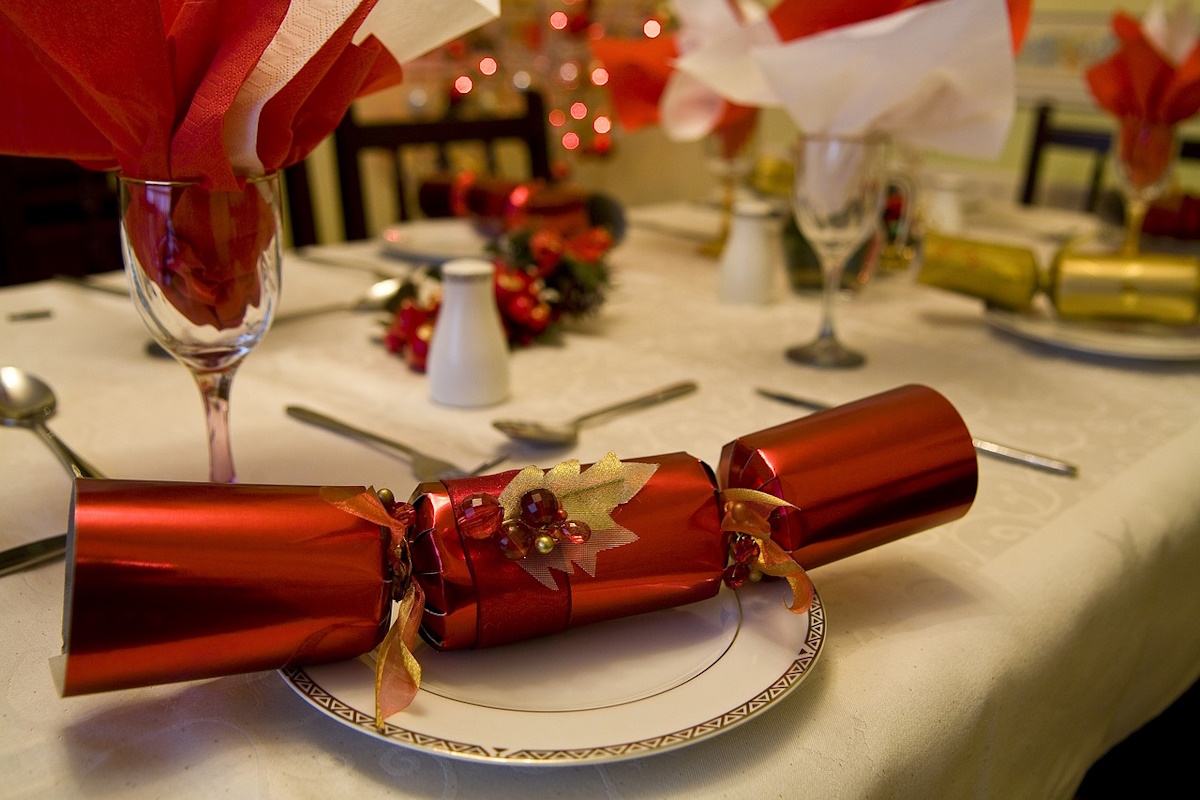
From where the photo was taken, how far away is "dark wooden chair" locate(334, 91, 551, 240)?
4.55 feet

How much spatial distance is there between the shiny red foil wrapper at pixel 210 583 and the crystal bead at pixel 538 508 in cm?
6

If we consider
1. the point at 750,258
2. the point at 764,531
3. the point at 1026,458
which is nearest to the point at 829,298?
the point at 750,258

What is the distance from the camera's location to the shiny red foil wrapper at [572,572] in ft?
1.16

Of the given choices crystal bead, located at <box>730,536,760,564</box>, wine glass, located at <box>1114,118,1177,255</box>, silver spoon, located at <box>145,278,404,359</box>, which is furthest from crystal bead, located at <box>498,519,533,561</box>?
wine glass, located at <box>1114,118,1177,255</box>

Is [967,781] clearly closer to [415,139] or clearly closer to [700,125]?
[700,125]

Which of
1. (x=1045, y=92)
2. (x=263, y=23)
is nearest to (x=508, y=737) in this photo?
(x=263, y=23)

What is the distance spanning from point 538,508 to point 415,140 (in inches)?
48.0

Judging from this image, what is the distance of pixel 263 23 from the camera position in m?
0.40

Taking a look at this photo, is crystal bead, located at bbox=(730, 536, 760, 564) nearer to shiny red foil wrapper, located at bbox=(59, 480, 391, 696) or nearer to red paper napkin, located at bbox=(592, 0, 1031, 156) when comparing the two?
shiny red foil wrapper, located at bbox=(59, 480, 391, 696)

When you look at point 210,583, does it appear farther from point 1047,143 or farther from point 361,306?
point 1047,143

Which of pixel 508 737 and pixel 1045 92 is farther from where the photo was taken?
pixel 1045 92

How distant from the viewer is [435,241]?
3.99ft

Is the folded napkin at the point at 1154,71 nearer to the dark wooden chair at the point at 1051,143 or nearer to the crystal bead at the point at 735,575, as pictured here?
the dark wooden chair at the point at 1051,143

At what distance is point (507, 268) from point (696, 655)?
0.59 m
